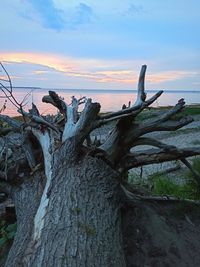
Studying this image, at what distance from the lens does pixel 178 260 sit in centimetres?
340

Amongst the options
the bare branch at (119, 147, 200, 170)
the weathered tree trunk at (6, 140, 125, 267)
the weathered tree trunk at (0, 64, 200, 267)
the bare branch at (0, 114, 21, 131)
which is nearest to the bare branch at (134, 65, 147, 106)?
the weathered tree trunk at (0, 64, 200, 267)

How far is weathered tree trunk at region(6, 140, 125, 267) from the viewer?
2803 mm

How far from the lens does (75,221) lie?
306cm

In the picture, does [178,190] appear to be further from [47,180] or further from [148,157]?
[47,180]

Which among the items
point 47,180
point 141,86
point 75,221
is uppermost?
point 141,86

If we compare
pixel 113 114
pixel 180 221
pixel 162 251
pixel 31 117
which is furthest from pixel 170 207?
pixel 31 117

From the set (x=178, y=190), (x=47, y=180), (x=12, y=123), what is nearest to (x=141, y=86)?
(x=12, y=123)

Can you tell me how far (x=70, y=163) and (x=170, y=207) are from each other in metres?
1.25

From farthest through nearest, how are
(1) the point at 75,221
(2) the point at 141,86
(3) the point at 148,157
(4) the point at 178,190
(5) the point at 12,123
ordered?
(4) the point at 178,190
(5) the point at 12,123
(2) the point at 141,86
(3) the point at 148,157
(1) the point at 75,221

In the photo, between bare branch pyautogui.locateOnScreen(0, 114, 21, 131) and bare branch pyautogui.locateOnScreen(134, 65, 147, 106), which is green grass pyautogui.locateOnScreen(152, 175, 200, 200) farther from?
bare branch pyautogui.locateOnScreen(0, 114, 21, 131)

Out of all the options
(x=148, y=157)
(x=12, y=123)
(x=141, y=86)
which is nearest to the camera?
(x=148, y=157)

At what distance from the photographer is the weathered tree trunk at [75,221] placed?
2.80 meters

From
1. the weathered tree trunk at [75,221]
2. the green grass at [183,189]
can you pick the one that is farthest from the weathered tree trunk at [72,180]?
the green grass at [183,189]

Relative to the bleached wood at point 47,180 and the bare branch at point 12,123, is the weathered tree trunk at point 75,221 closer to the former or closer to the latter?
the bleached wood at point 47,180
